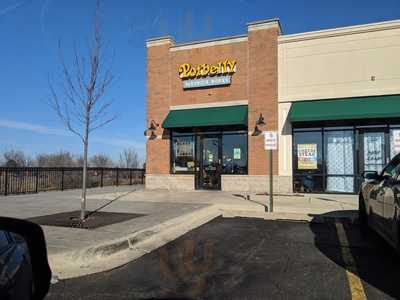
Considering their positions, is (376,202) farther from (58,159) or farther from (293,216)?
(58,159)

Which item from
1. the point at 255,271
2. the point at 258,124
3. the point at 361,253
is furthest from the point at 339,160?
the point at 255,271

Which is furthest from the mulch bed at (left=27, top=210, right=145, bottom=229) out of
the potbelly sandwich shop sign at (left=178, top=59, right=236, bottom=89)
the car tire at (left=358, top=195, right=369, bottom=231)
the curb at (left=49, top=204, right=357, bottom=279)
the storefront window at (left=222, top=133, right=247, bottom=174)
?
the potbelly sandwich shop sign at (left=178, top=59, right=236, bottom=89)

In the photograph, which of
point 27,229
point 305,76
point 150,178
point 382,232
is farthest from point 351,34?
point 27,229

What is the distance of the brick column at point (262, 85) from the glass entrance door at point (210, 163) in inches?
68.0

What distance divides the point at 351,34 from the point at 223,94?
6.15 m

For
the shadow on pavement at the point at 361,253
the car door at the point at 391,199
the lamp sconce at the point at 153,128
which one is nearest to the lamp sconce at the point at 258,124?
the lamp sconce at the point at 153,128

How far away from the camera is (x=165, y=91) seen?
21.5 m

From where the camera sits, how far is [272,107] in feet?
62.7

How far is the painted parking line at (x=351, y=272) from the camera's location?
17.5 ft

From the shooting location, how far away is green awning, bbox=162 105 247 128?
63.2 ft

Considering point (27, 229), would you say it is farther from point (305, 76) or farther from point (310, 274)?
point (305, 76)

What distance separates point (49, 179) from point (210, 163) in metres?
7.63

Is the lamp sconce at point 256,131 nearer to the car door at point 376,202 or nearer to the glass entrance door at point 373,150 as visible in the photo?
the glass entrance door at point 373,150

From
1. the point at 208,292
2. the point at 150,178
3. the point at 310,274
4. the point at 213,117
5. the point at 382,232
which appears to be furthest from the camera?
the point at 150,178
